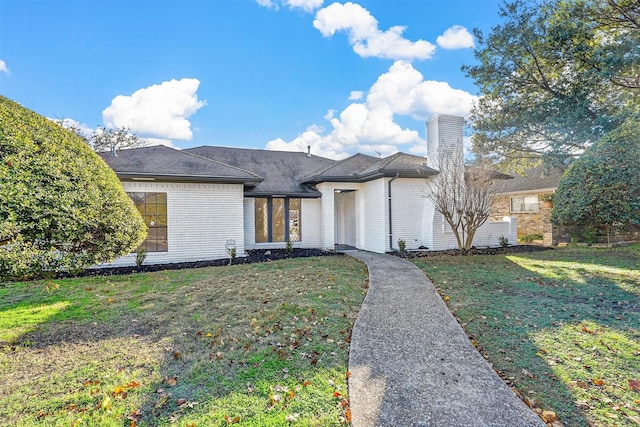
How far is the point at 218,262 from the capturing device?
1171 cm

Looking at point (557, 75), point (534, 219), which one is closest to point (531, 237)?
point (534, 219)

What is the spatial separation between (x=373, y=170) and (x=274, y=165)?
20.8ft

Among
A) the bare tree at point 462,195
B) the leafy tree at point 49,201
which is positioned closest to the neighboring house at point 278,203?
the bare tree at point 462,195

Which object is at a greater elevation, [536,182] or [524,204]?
[536,182]

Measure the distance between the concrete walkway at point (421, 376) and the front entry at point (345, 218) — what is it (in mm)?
10291

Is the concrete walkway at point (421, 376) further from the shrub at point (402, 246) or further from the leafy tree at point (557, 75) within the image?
the leafy tree at point (557, 75)

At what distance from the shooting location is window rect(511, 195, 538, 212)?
20.0m

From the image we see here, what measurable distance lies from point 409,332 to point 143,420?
142 inches

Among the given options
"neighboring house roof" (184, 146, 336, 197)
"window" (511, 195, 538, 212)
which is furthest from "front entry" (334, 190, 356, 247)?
"window" (511, 195, 538, 212)

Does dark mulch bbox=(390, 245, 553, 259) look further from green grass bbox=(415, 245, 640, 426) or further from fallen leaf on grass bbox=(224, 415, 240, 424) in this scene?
fallen leaf on grass bbox=(224, 415, 240, 424)

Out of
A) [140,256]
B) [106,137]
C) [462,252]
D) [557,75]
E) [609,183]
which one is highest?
[106,137]

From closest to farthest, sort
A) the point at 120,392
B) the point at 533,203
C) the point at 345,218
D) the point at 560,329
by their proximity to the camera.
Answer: the point at 120,392
the point at 560,329
the point at 345,218
the point at 533,203

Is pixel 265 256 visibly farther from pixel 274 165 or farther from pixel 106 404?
pixel 106 404

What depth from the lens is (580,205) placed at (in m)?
10.9
